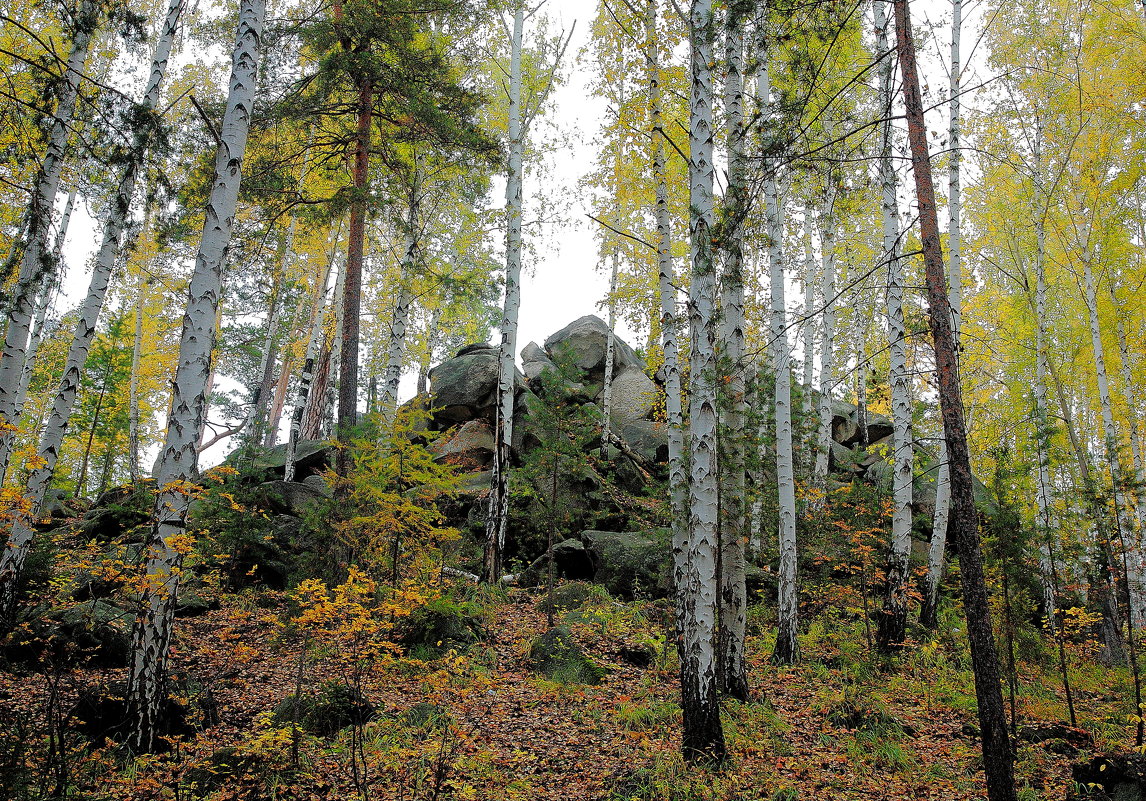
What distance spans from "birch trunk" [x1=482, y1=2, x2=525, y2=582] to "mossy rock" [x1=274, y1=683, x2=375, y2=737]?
14.4ft

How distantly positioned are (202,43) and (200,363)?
9.68m

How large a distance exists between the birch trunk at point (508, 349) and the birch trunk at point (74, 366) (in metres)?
5.43

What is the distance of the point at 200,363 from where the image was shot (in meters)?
5.00

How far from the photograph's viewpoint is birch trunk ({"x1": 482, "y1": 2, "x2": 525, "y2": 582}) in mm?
10070

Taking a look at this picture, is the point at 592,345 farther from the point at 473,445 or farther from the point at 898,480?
the point at 898,480

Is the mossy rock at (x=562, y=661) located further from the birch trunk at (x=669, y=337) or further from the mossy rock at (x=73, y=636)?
the mossy rock at (x=73, y=636)

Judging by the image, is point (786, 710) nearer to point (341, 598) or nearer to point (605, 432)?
point (341, 598)

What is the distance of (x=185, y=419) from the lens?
4863 millimetres

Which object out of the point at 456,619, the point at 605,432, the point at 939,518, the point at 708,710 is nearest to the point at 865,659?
the point at 939,518

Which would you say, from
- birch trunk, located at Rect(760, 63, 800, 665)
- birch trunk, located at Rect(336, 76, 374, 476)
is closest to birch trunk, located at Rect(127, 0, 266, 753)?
birch trunk, located at Rect(336, 76, 374, 476)

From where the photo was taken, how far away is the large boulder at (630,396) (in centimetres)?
1881

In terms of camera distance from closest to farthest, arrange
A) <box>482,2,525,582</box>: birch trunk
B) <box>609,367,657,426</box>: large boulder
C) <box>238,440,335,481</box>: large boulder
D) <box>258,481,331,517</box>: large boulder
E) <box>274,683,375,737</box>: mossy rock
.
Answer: <box>274,683,375,737</box>: mossy rock
<box>482,2,525,582</box>: birch trunk
<box>258,481,331,517</box>: large boulder
<box>238,440,335,481</box>: large boulder
<box>609,367,657,426</box>: large boulder

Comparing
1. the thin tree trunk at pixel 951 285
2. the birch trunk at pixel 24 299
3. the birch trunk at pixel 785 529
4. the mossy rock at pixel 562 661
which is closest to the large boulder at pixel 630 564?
the birch trunk at pixel 785 529

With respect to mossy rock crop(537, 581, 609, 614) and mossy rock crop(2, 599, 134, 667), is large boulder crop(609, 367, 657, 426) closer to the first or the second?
mossy rock crop(537, 581, 609, 614)
